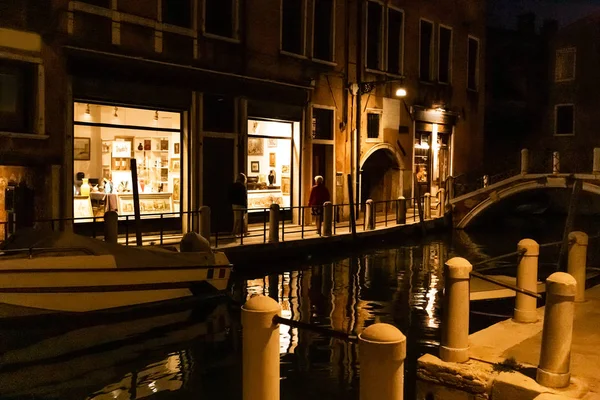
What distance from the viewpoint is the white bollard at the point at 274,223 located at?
1549cm

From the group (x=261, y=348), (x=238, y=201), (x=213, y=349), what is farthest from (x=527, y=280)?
(x=238, y=201)

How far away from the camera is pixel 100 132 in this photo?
15.1 m

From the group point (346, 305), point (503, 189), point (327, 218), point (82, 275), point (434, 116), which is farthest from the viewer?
point (434, 116)

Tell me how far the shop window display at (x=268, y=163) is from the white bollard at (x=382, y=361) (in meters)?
14.1

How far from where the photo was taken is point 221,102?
17250 millimetres

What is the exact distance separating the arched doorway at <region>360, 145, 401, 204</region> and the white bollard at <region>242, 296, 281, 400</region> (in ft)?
62.2

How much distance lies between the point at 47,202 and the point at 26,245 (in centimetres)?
386

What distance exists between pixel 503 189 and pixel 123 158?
13.6 m

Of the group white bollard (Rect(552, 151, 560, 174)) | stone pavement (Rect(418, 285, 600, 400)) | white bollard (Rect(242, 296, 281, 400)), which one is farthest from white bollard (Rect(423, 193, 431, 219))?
white bollard (Rect(242, 296, 281, 400))

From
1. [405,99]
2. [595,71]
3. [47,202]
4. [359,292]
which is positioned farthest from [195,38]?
[595,71]

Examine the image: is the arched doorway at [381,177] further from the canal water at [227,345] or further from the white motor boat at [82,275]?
the white motor boat at [82,275]

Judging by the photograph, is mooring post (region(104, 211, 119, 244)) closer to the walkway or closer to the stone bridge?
the walkway

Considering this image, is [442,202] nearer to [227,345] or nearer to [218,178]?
[218,178]

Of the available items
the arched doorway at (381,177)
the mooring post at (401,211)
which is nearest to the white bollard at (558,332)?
the mooring post at (401,211)
